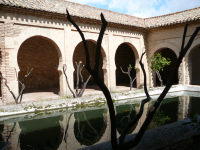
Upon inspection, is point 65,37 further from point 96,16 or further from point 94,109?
point 94,109

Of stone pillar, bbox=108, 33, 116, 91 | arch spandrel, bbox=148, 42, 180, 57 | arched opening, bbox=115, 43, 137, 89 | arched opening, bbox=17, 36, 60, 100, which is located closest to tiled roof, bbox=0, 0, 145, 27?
stone pillar, bbox=108, 33, 116, 91

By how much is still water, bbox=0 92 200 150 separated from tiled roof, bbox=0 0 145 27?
524 centimetres

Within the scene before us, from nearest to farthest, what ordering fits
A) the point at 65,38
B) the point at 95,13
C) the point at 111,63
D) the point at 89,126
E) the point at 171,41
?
the point at 89,126 < the point at 65,38 < the point at 95,13 < the point at 111,63 < the point at 171,41

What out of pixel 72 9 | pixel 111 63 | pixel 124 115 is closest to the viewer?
pixel 124 115

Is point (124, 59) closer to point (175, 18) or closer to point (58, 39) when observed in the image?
point (175, 18)

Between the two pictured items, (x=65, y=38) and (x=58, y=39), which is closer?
(x=58, y=39)

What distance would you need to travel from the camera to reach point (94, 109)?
902cm

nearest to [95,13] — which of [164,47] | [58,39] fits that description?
[58,39]

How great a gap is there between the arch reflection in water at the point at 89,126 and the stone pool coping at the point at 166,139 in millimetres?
2107

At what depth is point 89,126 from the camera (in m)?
6.54

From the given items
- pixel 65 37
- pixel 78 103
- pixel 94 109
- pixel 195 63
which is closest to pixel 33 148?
pixel 94 109

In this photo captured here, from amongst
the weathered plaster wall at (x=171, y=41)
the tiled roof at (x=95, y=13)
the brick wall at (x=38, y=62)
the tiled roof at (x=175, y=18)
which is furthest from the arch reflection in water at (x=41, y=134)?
the tiled roof at (x=175, y=18)

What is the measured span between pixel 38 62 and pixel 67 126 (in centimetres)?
980

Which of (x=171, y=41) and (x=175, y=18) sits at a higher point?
(x=175, y=18)
